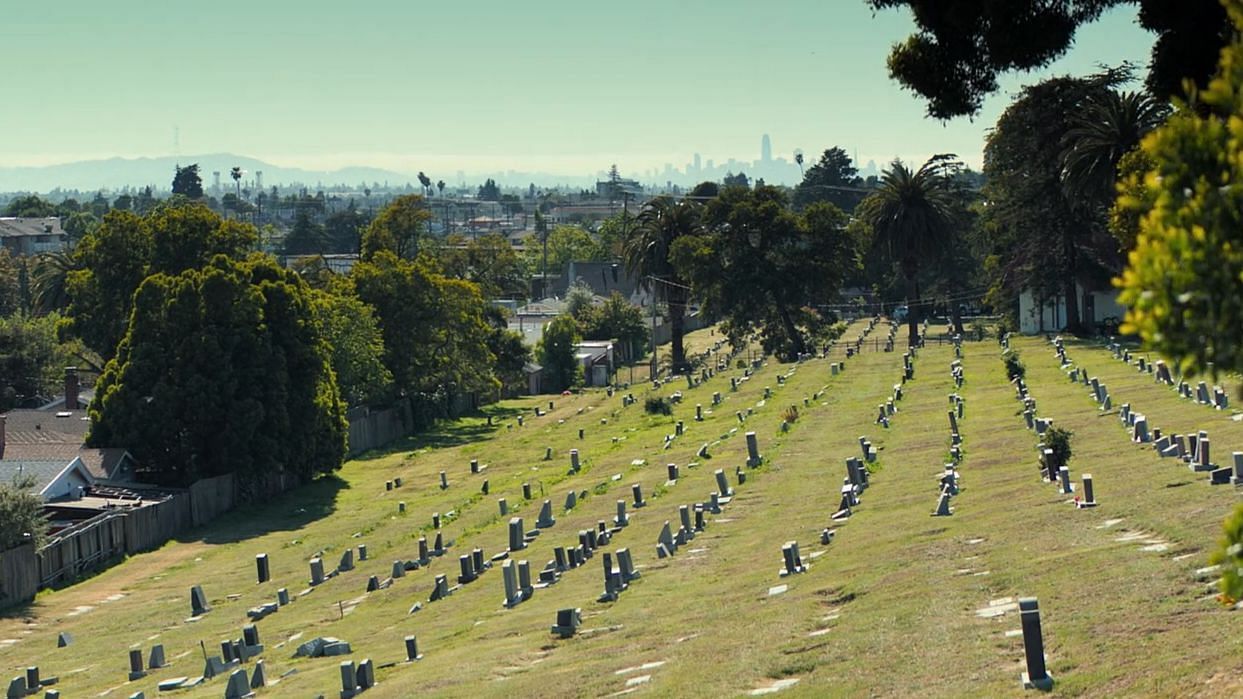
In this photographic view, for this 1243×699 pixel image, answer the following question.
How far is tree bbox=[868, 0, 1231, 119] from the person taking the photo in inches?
704

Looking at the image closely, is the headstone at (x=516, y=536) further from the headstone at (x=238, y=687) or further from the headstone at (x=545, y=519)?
the headstone at (x=238, y=687)

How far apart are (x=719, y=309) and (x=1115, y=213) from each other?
6603cm

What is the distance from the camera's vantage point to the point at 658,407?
6581cm

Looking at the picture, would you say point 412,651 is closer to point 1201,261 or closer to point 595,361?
point 1201,261

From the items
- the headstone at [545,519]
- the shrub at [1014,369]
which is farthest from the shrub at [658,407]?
the headstone at [545,519]

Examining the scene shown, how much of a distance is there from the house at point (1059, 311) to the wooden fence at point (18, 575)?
46.7 metres

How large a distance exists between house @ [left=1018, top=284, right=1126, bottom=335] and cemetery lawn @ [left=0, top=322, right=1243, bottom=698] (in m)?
19.1

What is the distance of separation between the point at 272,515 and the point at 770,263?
119ft

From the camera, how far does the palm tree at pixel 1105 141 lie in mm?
60562

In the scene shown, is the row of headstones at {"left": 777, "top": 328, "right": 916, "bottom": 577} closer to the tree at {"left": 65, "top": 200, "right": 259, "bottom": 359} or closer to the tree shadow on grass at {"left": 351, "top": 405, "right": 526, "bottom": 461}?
the tree shadow on grass at {"left": 351, "top": 405, "right": 526, "bottom": 461}

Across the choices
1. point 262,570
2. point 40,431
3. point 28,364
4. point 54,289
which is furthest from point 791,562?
point 54,289

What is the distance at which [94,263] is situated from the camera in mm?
68250

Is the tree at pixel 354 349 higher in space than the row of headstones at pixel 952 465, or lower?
higher

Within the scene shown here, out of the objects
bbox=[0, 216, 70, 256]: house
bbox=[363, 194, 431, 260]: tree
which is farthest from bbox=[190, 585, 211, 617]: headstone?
bbox=[0, 216, 70, 256]: house
